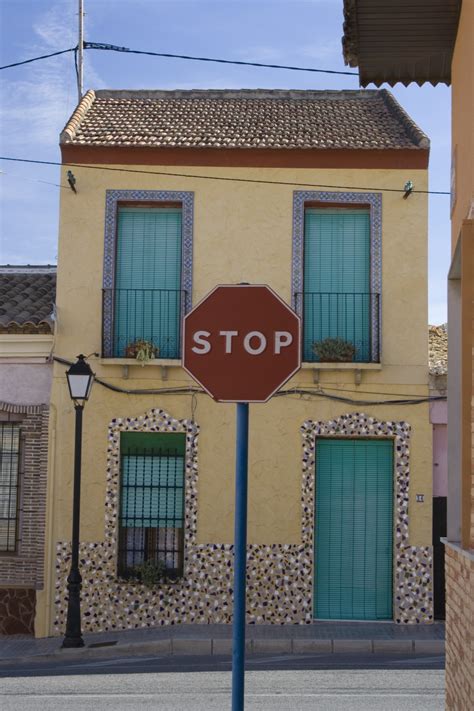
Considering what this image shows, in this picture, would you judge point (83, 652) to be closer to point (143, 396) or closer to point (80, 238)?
point (143, 396)

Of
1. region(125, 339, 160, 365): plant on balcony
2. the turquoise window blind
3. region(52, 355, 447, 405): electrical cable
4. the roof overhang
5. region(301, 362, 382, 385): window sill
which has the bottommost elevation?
the turquoise window blind

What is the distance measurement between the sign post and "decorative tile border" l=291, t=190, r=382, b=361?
35.8ft

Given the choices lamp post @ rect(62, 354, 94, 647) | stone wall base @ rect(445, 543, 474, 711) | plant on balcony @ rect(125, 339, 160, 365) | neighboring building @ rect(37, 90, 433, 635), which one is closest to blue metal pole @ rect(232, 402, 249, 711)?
stone wall base @ rect(445, 543, 474, 711)

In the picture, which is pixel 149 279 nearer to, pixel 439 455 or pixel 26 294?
pixel 26 294

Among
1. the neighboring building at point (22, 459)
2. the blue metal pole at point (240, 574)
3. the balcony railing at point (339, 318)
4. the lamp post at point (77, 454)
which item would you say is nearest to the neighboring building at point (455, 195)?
the blue metal pole at point (240, 574)

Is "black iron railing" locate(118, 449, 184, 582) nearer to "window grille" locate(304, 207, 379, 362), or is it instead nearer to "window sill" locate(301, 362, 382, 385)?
"window sill" locate(301, 362, 382, 385)

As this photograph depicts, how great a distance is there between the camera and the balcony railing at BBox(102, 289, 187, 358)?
52.6ft

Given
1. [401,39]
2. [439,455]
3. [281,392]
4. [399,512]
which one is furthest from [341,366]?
[401,39]

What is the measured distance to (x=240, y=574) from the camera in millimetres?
4977

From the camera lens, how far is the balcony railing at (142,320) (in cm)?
1603

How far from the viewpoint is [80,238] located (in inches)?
640

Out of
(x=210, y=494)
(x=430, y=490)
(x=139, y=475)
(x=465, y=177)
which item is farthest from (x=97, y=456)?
(x=465, y=177)

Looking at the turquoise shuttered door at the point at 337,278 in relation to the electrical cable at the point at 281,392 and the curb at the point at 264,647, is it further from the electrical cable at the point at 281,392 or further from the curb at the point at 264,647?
the curb at the point at 264,647

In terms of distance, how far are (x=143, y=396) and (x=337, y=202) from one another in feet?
13.5
